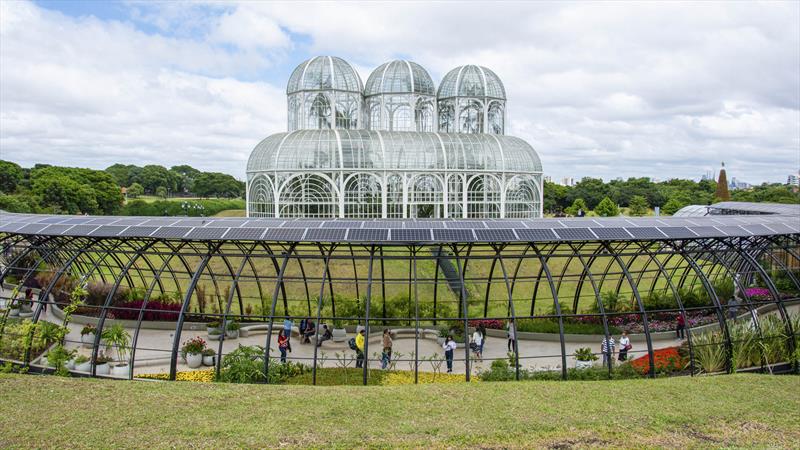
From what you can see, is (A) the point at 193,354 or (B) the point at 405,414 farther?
(A) the point at 193,354

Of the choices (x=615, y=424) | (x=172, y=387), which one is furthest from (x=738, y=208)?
(x=172, y=387)

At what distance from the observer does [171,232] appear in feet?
66.6

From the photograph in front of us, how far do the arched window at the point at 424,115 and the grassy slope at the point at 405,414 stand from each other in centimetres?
4404

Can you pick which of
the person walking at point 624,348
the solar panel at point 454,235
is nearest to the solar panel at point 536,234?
the solar panel at point 454,235

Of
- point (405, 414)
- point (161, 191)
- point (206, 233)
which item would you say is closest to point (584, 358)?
point (405, 414)

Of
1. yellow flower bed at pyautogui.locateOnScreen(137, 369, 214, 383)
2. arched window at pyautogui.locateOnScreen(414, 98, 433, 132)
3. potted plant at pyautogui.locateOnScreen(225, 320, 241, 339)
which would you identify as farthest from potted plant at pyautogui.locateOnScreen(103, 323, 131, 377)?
arched window at pyautogui.locateOnScreen(414, 98, 433, 132)

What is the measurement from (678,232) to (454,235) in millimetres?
8114

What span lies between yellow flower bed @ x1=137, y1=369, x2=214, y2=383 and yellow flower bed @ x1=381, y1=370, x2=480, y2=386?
587cm

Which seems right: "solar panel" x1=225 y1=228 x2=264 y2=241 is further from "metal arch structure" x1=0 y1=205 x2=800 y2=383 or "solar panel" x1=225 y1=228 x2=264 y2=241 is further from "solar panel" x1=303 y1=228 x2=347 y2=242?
"solar panel" x1=303 y1=228 x2=347 y2=242

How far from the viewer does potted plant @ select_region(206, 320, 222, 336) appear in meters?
27.9

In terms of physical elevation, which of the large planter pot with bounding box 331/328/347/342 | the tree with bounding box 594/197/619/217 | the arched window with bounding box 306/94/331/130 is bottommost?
the large planter pot with bounding box 331/328/347/342

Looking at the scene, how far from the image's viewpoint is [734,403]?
15.8 m

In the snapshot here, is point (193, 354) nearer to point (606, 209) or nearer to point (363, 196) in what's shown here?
point (363, 196)

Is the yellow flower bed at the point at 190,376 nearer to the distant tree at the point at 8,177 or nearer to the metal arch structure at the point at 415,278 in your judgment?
the metal arch structure at the point at 415,278
